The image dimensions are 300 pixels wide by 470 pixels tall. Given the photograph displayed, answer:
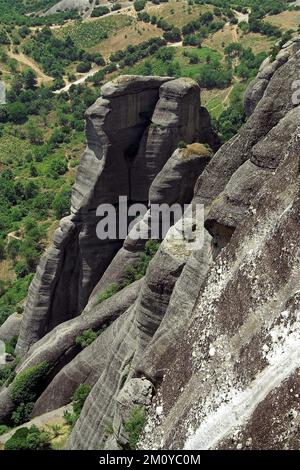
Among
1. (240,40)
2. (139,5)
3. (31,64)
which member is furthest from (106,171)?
(139,5)

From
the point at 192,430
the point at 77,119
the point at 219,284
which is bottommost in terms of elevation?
the point at 192,430

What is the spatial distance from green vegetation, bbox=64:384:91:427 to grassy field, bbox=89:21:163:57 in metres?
132

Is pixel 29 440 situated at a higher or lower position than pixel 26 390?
lower

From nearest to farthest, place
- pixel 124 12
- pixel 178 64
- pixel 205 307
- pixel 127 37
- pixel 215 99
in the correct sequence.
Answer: pixel 205 307 < pixel 215 99 < pixel 178 64 < pixel 127 37 < pixel 124 12

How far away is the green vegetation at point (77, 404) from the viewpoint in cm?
3881

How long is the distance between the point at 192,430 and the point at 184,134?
A: 3075 cm

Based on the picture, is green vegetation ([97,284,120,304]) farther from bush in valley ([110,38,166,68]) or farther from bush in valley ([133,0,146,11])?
bush in valley ([133,0,146,11])

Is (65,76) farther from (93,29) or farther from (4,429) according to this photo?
(4,429)

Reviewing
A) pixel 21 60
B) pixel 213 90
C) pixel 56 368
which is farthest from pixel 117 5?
pixel 56 368

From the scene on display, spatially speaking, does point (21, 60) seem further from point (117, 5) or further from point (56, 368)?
point (56, 368)

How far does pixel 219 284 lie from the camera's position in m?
26.0

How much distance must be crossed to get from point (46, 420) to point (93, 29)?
492 feet

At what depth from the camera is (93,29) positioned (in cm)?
17488

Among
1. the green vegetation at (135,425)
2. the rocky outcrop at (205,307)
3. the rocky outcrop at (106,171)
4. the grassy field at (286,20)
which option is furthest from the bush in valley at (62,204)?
the grassy field at (286,20)
